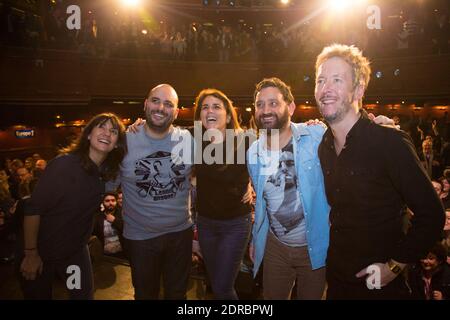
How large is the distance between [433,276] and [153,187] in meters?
3.38

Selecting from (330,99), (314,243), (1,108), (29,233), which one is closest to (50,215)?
(29,233)

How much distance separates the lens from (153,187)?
2824 millimetres

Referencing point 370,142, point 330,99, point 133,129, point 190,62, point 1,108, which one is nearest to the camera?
point 370,142

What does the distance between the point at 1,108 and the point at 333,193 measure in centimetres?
1280

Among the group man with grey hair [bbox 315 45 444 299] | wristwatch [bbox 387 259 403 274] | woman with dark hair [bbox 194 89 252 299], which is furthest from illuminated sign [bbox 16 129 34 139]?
wristwatch [bbox 387 259 403 274]

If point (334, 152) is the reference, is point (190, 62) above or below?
above

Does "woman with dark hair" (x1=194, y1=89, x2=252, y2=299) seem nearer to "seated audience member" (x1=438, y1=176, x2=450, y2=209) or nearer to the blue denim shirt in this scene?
the blue denim shirt

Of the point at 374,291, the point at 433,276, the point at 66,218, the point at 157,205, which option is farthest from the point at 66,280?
the point at 433,276

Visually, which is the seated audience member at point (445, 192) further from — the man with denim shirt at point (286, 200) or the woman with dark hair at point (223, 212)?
the woman with dark hair at point (223, 212)

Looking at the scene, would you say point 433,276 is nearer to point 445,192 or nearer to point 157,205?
point 445,192

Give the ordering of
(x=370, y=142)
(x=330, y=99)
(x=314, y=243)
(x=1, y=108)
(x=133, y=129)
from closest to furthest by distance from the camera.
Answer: (x=370, y=142)
(x=330, y=99)
(x=314, y=243)
(x=133, y=129)
(x=1, y=108)
